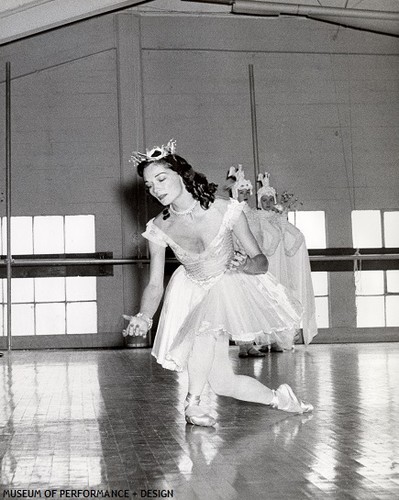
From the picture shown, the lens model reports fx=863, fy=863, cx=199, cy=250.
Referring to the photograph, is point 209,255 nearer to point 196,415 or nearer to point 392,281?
point 196,415

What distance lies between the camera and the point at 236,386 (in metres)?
3.62

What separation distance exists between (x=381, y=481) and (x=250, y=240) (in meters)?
1.48

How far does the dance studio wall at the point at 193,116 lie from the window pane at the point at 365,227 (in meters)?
0.10

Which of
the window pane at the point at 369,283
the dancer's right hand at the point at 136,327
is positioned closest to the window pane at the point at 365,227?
the window pane at the point at 369,283

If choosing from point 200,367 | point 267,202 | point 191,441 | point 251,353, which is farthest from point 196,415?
point 267,202

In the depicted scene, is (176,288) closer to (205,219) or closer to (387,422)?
(205,219)

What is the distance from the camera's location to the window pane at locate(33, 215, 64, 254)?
33.0 ft

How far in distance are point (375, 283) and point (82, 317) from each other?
352 centimetres

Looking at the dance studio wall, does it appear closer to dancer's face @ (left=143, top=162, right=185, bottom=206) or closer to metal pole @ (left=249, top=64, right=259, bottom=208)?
metal pole @ (left=249, top=64, right=259, bottom=208)

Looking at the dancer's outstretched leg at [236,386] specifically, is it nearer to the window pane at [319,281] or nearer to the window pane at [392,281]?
the window pane at [319,281]

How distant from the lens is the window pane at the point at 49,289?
33.1 feet

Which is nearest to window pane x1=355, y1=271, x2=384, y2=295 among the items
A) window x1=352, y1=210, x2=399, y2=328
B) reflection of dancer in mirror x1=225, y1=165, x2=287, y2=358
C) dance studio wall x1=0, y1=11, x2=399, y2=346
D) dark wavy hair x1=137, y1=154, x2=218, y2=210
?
window x1=352, y1=210, x2=399, y2=328

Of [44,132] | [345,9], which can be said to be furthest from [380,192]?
[44,132]

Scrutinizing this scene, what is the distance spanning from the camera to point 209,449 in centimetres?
297
